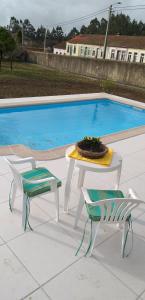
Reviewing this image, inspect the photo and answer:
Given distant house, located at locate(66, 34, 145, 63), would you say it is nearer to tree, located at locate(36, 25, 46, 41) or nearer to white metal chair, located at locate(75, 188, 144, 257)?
white metal chair, located at locate(75, 188, 144, 257)

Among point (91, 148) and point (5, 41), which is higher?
point (5, 41)

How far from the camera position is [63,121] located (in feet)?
30.3

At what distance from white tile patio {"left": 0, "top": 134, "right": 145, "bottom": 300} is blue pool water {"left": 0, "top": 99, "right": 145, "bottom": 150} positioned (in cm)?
383

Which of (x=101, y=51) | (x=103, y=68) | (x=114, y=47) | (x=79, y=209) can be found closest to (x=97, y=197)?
(x=79, y=209)

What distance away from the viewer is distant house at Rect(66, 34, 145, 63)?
99.4 feet

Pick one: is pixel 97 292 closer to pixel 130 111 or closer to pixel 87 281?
pixel 87 281

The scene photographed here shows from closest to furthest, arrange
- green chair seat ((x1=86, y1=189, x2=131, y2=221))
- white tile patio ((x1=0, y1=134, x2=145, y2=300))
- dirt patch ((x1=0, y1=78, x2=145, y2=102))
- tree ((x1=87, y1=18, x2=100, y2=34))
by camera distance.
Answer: white tile patio ((x1=0, y1=134, x2=145, y2=300))
green chair seat ((x1=86, y1=189, x2=131, y2=221))
dirt patch ((x1=0, y1=78, x2=145, y2=102))
tree ((x1=87, y1=18, x2=100, y2=34))

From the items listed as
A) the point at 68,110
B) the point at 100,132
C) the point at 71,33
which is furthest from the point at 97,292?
the point at 71,33

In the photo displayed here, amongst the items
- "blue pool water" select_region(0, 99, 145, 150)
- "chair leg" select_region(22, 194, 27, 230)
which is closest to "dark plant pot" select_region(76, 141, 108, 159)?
"chair leg" select_region(22, 194, 27, 230)

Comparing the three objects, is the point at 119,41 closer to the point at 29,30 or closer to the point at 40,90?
the point at 40,90

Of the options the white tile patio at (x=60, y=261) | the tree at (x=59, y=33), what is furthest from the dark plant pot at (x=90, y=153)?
the tree at (x=59, y=33)

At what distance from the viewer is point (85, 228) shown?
122 inches

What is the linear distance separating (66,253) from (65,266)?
0.18m

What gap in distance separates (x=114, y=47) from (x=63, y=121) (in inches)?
1089
